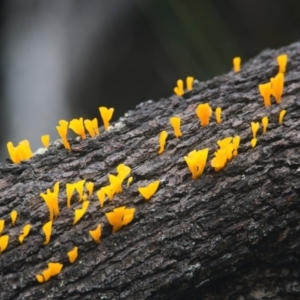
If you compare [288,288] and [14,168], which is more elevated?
[14,168]

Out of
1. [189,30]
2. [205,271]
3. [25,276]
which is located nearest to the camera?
[25,276]

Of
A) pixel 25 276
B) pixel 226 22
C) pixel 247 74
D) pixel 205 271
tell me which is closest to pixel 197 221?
pixel 205 271

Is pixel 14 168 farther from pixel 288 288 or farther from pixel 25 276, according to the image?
pixel 288 288

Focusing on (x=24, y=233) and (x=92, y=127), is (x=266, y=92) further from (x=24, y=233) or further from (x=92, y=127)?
(x=24, y=233)

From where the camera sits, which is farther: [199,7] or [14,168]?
[199,7]

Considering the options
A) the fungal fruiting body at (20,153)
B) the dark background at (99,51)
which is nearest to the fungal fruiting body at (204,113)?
the fungal fruiting body at (20,153)

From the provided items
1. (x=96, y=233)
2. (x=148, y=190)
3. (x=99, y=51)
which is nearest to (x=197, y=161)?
(x=148, y=190)
